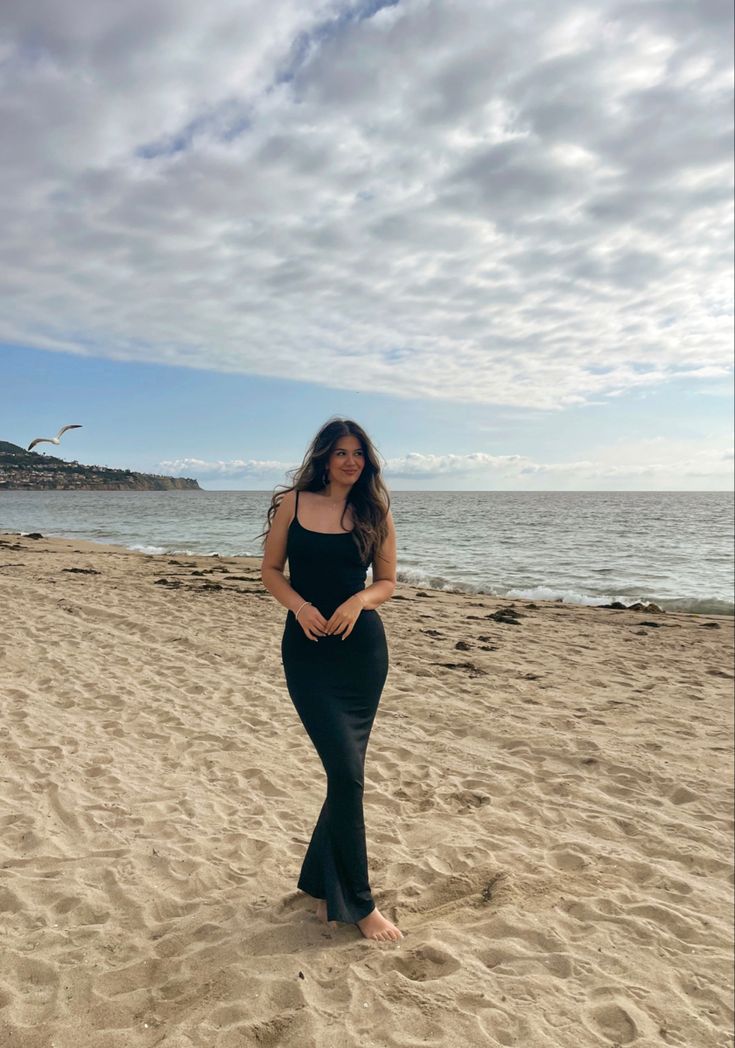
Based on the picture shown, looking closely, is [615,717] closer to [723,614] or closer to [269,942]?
[269,942]

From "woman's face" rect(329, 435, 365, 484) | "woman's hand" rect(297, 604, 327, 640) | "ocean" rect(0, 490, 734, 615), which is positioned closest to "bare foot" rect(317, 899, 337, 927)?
"woman's hand" rect(297, 604, 327, 640)

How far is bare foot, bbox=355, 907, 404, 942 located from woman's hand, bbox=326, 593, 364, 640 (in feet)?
4.83

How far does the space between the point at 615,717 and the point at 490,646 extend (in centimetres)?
330

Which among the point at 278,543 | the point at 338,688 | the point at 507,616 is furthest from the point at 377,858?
the point at 507,616

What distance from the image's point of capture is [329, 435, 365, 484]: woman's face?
3328 millimetres

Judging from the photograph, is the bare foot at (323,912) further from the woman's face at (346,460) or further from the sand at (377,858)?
the woman's face at (346,460)

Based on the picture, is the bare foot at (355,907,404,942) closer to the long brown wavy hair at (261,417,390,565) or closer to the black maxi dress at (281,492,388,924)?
the black maxi dress at (281,492,388,924)

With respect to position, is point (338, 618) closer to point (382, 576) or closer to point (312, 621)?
point (312, 621)

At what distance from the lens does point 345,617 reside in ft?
10.0

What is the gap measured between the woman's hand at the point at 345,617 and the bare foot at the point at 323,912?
5.01ft

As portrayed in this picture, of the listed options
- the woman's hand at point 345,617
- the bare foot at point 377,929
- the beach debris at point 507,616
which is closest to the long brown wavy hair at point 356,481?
the woman's hand at point 345,617

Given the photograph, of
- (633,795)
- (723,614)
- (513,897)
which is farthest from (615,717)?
(723,614)

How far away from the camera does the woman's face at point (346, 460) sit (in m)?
3.33

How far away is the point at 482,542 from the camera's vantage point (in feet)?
109
